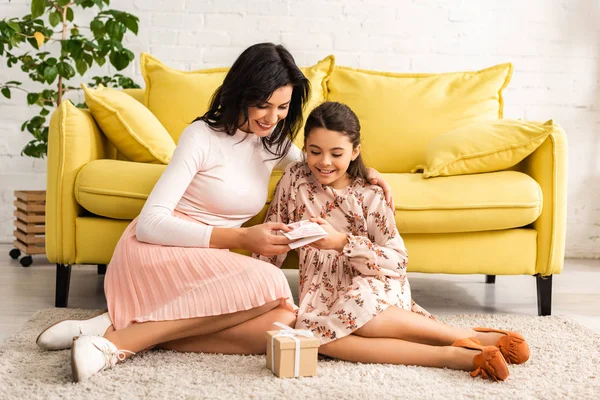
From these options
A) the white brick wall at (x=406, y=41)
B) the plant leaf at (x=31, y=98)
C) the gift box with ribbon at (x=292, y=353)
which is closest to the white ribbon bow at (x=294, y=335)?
the gift box with ribbon at (x=292, y=353)

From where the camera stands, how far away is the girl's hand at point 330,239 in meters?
1.74

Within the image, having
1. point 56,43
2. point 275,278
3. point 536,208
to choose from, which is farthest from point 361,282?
point 56,43

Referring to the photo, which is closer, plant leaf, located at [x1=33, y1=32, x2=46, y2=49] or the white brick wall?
plant leaf, located at [x1=33, y1=32, x2=46, y2=49]

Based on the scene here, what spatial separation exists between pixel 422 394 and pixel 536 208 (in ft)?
3.26

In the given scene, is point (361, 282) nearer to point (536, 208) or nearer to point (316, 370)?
point (316, 370)

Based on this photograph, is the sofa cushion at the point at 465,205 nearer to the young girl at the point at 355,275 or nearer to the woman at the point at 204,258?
the young girl at the point at 355,275

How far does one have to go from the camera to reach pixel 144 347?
165cm

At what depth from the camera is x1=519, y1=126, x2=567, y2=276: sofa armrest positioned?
7.32 feet

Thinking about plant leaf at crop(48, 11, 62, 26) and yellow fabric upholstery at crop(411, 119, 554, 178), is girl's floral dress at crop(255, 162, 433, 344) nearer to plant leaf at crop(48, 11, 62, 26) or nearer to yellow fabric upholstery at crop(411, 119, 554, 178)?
yellow fabric upholstery at crop(411, 119, 554, 178)

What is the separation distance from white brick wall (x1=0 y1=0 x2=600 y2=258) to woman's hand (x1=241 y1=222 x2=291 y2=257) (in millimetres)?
1996

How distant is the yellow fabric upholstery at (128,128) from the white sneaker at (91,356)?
90 cm

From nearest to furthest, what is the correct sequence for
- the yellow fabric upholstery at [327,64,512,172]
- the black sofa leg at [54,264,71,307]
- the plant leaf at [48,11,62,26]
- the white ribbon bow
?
the white ribbon bow < the black sofa leg at [54,264,71,307] < the yellow fabric upholstery at [327,64,512,172] < the plant leaf at [48,11,62,26]

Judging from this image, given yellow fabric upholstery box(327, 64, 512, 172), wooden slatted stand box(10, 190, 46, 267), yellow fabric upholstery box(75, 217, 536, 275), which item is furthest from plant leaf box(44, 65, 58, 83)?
yellow fabric upholstery box(327, 64, 512, 172)

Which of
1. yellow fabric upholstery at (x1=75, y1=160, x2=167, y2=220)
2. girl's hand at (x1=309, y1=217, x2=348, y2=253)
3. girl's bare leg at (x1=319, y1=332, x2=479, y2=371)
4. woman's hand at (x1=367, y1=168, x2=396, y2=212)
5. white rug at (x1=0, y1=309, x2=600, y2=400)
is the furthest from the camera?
yellow fabric upholstery at (x1=75, y1=160, x2=167, y2=220)
